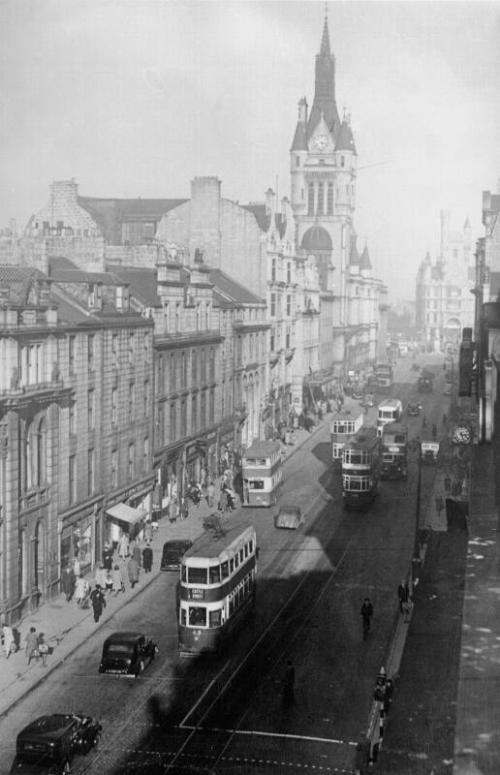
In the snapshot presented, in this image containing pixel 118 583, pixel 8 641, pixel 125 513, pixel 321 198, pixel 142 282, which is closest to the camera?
pixel 8 641

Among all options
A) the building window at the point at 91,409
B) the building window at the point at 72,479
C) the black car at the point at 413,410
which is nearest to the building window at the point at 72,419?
the building window at the point at 72,479

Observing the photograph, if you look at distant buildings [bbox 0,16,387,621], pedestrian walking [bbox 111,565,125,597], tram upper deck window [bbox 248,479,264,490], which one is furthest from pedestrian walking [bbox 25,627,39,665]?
tram upper deck window [bbox 248,479,264,490]

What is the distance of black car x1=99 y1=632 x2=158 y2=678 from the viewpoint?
100 feet

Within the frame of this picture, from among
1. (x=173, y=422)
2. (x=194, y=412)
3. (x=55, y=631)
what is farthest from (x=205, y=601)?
(x=194, y=412)

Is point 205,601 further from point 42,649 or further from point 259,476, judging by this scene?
point 259,476

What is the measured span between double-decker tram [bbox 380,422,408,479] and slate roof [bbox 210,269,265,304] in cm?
1846

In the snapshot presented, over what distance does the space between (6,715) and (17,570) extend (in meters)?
8.89

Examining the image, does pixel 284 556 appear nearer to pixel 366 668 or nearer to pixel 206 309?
pixel 366 668

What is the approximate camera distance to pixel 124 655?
30.6 m

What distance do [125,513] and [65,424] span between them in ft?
24.0

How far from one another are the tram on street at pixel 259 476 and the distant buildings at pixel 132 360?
422 centimetres

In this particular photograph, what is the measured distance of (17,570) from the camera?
3631 centimetres

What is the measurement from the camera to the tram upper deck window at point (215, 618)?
32.3 meters

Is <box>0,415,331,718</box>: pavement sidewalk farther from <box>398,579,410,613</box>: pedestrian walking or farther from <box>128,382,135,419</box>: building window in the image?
<box>398,579,410,613</box>: pedestrian walking
